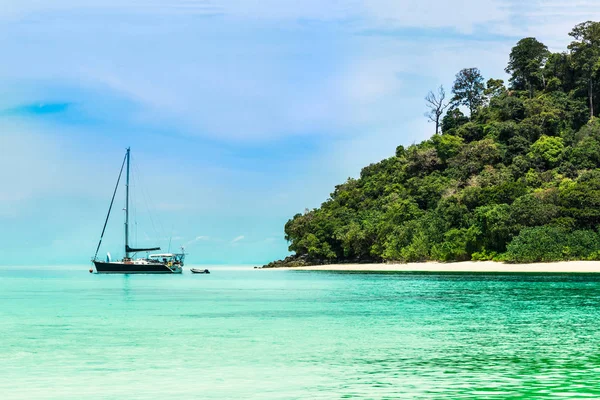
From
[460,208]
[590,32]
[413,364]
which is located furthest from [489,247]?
[413,364]

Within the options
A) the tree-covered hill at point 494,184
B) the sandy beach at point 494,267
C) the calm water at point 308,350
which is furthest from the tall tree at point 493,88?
the calm water at point 308,350

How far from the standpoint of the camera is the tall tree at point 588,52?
10325 cm

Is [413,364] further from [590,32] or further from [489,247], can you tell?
[590,32]

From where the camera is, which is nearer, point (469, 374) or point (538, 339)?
point (469, 374)

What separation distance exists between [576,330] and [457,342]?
209 inches

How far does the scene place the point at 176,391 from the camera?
13.9m

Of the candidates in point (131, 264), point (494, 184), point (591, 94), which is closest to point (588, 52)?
point (591, 94)

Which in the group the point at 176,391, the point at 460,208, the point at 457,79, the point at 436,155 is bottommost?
the point at 176,391

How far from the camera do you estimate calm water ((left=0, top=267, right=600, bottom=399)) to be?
554 inches

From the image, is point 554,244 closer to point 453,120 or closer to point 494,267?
point 494,267

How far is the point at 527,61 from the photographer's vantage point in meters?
119

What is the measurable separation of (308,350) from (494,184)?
71.0m

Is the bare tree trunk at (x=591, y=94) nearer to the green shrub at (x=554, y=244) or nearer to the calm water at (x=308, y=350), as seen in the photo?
the green shrub at (x=554, y=244)

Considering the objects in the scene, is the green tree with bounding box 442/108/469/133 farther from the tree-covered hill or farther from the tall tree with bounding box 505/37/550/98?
the tall tree with bounding box 505/37/550/98
